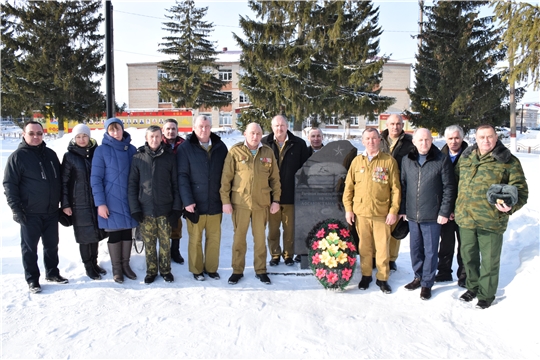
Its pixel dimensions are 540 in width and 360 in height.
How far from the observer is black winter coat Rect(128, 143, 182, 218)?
14.4ft

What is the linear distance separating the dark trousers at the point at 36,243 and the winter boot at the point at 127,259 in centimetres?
78

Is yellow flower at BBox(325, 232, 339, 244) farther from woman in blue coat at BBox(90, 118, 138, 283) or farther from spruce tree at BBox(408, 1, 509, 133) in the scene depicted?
spruce tree at BBox(408, 1, 509, 133)

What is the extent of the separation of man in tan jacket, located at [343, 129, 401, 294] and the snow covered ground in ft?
1.16

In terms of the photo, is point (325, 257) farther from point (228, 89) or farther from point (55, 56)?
point (228, 89)

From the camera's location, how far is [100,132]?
490 inches

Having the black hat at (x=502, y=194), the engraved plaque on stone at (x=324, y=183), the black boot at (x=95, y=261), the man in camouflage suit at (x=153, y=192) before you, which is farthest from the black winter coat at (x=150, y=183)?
the black hat at (x=502, y=194)

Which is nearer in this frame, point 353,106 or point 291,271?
point 291,271

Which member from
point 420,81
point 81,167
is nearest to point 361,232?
point 81,167

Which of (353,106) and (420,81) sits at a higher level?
(420,81)

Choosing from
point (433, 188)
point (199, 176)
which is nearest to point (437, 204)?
point (433, 188)

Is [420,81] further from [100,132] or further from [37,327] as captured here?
[37,327]

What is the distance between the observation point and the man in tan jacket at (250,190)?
14.9 feet

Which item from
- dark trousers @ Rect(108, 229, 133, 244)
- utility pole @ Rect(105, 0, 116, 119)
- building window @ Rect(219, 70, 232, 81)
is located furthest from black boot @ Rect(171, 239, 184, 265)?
building window @ Rect(219, 70, 232, 81)

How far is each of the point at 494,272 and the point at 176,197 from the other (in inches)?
144
